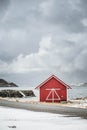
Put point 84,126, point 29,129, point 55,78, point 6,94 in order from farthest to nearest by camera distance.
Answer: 1. point 6,94
2. point 55,78
3. point 84,126
4. point 29,129

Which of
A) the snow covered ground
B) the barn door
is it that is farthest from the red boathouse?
the snow covered ground

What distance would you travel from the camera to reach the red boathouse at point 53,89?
4912 cm

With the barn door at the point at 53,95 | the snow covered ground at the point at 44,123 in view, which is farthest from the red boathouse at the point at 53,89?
the snow covered ground at the point at 44,123

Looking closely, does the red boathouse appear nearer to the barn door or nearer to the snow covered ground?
the barn door

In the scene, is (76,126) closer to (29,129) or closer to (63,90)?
(29,129)

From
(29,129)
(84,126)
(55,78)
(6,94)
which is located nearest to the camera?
(29,129)

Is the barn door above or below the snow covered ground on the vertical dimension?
above

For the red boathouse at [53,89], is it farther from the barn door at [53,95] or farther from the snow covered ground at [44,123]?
the snow covered ground at [44,123]

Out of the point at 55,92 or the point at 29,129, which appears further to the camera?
the point at 55,92

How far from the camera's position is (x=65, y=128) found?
15008mm

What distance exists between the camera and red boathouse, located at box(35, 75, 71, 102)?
49.1 m

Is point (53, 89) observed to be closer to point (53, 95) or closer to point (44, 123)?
point (53, 95)

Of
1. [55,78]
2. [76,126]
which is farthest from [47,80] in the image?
[76,126]

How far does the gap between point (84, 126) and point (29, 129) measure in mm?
2537
